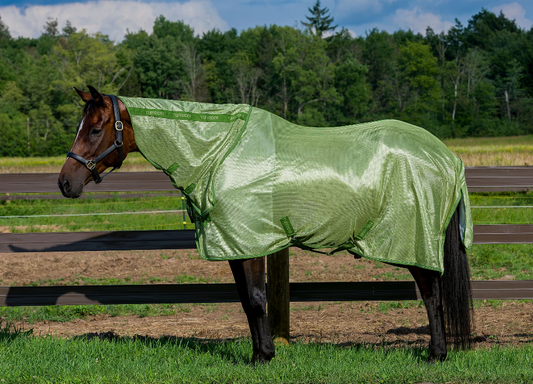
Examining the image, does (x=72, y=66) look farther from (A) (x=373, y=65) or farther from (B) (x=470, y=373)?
(B) (x=470, y=373)

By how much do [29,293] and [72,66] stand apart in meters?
65.4

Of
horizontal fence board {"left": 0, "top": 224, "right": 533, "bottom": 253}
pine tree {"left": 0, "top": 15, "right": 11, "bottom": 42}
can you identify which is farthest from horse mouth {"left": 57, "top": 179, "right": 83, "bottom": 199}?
pine tree {"left": 0, "top": 15, "right": 11, "bottom": 42}

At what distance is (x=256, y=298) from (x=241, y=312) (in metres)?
2.76

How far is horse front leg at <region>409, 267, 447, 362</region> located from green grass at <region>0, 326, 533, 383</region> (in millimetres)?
105

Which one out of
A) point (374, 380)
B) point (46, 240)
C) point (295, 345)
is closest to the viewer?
point (374, 380)

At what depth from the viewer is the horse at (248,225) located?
3.88 metres

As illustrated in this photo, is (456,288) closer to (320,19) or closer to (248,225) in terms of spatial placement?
(248,225)

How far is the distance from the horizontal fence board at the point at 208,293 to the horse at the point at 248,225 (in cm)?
103

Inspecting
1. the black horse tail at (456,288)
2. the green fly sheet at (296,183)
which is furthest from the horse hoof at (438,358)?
the green fly sheet at (296,183)

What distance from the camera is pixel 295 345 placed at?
4668 mm

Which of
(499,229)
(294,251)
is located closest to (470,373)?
(499,229)

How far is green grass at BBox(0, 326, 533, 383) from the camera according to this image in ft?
12.2

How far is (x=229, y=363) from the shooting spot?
13.5 feet

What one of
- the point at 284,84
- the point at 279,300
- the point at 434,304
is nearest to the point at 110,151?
the point at 279,300
